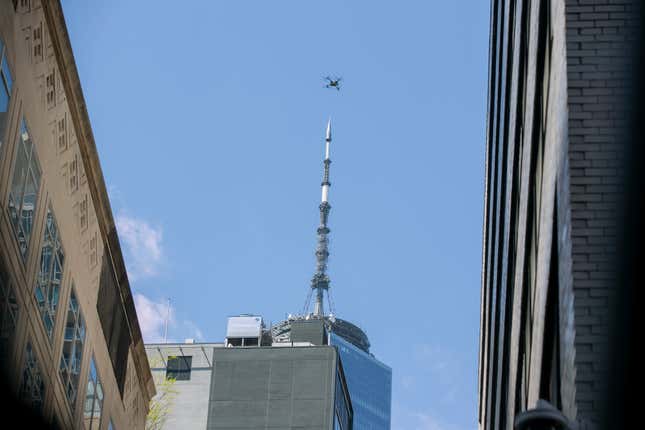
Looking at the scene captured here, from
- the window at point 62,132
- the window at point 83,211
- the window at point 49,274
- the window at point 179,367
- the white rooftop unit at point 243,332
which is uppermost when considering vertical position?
the white rooftop unit at point 243,332

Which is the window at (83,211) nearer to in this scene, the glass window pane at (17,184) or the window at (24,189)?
the window at (24,189)

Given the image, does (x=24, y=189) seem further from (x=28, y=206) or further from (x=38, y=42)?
(x=38, y=42)

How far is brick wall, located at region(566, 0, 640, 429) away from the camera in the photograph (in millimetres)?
9133

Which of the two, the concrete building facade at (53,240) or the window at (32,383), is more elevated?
the concrete building facade at (53,240)

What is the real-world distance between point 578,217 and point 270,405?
82947 millimetres

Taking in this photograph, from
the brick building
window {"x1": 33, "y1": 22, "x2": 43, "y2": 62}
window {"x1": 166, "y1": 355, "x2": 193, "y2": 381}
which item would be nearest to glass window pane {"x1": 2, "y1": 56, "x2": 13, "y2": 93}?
window {"x1": 33, "y1": 22, "x2": 43, "y2": 62}

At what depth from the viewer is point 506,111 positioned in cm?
2527

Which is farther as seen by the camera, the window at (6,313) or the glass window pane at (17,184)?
the glass window pane at (17,184)

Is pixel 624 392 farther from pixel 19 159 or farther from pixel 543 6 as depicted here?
pixel 19 159

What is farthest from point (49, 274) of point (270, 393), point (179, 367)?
point (179, 367)

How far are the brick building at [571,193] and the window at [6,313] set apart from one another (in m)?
10.2

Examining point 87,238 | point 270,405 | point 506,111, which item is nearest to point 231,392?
point 270,405

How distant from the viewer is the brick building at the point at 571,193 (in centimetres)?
898

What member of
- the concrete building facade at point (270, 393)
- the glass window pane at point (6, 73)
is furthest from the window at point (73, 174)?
the concrete building facade at point (270, 393)
